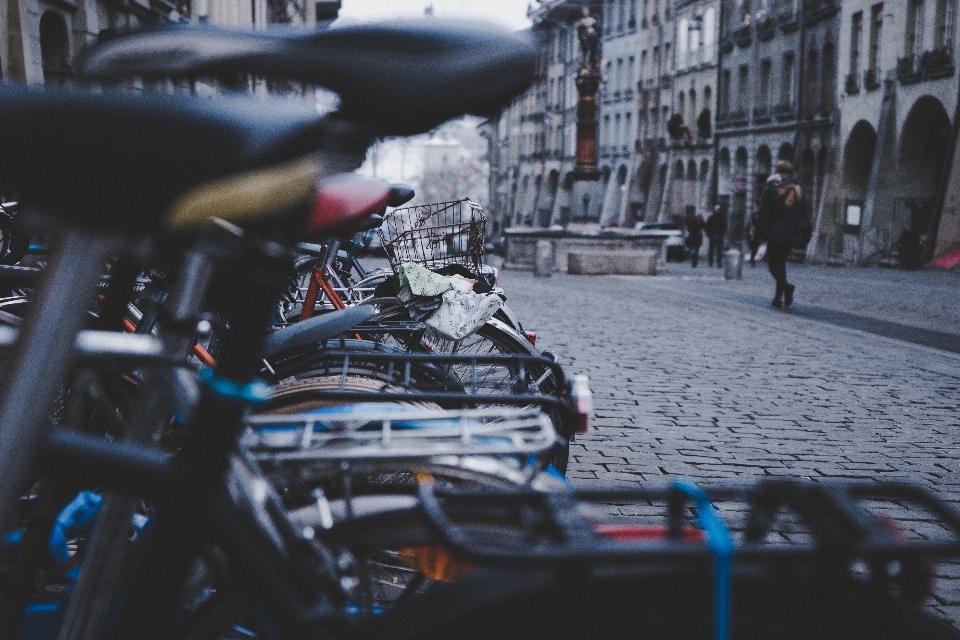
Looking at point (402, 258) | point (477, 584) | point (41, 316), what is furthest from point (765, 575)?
point (402, 258)

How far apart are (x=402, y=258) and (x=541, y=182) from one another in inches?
3135

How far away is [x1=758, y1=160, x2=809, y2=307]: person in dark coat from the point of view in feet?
55.1

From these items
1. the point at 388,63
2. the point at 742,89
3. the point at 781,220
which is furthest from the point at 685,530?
the point at 742,89

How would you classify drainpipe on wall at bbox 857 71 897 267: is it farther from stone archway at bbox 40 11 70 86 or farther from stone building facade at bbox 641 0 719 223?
stone archway at bbox 40 11 70 86

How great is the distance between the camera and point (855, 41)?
41875 millimetres

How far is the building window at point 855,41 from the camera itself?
41.4 m

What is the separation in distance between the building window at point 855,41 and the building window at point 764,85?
946 cm

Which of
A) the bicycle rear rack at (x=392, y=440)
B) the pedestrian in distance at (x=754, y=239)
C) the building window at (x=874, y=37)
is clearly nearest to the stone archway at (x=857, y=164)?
the building window at (x=874, y=37)

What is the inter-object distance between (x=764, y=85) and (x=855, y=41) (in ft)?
33.9

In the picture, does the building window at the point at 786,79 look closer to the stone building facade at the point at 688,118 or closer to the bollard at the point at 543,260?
the stone building facade at the point at 688,118

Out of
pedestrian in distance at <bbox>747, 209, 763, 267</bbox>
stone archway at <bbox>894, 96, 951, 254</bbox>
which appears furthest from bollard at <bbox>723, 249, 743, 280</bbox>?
stone archway at <bbox>894, 96, 951, 254</bbox>

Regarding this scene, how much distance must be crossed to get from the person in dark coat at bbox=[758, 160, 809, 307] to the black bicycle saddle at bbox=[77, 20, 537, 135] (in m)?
15.6

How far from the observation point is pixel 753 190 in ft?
169

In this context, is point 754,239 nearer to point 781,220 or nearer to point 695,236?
point 695,236
